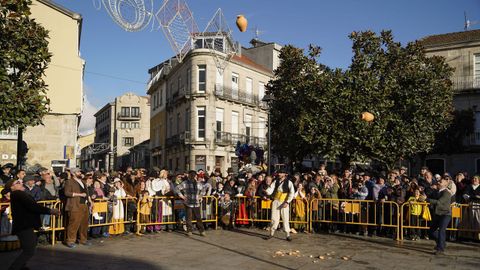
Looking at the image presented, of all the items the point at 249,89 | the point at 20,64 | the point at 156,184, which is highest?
the point at 249,89

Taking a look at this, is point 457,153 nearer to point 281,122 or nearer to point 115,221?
point 281,122

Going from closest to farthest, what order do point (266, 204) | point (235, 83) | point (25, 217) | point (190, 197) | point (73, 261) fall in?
1. point (25, 217)
2. point (73, 261)
3. point (190, 197)
4. point (266, 204)
5. point (235, 83)

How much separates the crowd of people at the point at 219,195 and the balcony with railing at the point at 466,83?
19.4 metres

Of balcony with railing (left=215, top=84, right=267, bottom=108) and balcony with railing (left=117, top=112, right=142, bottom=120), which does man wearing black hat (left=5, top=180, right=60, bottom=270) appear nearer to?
balcony with railing (left=215, top=84, right=267, bottom=108)

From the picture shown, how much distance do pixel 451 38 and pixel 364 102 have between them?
1789 cm

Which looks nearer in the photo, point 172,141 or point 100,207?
point 100,207

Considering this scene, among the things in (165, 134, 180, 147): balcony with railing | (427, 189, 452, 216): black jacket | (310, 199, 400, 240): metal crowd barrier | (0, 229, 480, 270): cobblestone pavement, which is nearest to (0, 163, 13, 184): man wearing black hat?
(0, 229, 480, 270): cobblestone pavement

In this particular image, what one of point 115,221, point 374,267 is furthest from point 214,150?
point 374,267

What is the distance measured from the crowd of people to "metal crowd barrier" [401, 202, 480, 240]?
0.03 metres

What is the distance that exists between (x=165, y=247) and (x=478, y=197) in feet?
26.9

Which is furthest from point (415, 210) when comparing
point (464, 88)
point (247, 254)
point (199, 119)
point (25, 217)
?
point (199, 119)

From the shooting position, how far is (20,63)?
13188mm

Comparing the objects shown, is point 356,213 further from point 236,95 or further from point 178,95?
point 178,95

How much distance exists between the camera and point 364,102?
20.3 metres
